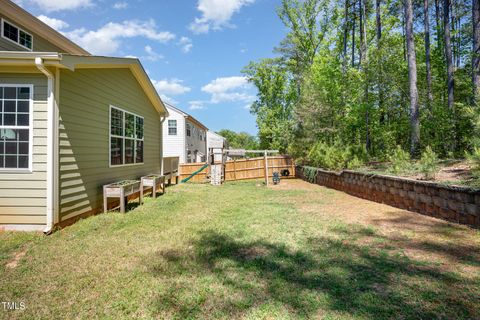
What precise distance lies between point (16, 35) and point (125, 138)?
4150mm

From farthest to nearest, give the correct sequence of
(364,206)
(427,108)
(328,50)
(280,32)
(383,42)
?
(280,32) → (328,50) → (383,42) → (427,108) → (364,206)

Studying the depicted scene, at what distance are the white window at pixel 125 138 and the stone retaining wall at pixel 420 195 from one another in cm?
758

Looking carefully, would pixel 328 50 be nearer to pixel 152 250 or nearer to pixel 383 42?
pixel 383 42

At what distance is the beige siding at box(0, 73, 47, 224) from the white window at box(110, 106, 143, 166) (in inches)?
86.5

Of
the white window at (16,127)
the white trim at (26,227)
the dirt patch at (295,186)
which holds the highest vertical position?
the white window at (16,127)

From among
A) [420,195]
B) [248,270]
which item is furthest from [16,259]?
[420,195]

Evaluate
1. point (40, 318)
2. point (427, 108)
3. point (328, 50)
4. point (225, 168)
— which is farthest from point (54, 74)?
point (328, 50)

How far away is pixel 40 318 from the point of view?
2.29 metres

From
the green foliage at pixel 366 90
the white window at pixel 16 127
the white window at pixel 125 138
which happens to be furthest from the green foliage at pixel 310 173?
the white window at pixel 16 127

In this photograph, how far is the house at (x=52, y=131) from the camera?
187 inches

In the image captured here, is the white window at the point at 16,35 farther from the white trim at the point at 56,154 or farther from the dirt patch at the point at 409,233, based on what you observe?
the dirt patch at the point at 409,233

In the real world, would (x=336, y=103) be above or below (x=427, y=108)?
above

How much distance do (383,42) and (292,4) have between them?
1191 cm

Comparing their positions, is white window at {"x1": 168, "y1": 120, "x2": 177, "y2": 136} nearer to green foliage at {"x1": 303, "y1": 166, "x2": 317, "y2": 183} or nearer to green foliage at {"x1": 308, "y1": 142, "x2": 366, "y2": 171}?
green foliage at {"x1": 303, "y1": 166, "x2": 317, "y2": 183}
